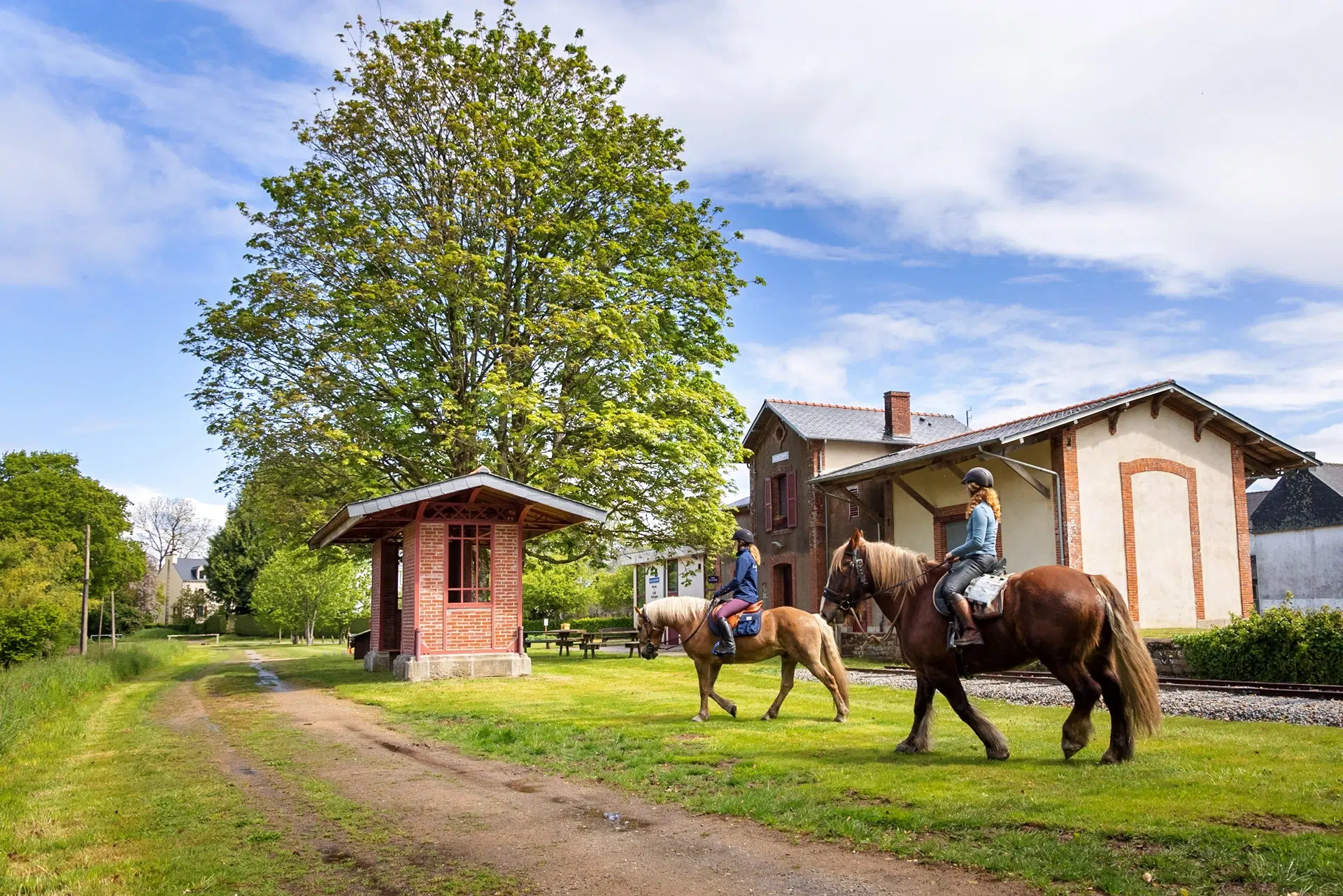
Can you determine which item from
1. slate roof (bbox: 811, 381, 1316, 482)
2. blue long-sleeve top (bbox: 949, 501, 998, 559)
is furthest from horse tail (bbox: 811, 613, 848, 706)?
slate roof (bbox: 811, 381, 1316, 482)

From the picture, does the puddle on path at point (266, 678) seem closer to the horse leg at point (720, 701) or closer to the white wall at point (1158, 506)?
the horse leg at point (720, 701)

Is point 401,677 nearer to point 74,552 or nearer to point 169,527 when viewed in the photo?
point 74,552

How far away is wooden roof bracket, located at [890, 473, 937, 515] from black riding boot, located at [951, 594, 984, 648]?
1744 centimetres

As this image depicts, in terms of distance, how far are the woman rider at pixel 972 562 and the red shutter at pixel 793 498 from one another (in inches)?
976

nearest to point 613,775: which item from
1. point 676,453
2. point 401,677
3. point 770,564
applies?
point 401,677

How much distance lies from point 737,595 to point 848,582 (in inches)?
86.2

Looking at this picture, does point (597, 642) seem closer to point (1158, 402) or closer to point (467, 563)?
point (467, 563)

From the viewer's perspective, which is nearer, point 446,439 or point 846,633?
point 446,439

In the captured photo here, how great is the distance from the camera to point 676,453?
854 inches

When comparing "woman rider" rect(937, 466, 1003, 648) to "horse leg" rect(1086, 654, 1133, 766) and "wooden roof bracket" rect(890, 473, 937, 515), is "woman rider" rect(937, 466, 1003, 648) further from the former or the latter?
"wooden roof bracket" rect(890, 473, 937, 515)

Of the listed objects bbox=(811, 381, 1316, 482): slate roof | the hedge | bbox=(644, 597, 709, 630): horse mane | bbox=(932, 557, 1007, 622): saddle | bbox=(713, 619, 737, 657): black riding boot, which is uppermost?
bbox=(811, 381, 1316, 482): slate roof

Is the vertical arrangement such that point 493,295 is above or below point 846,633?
above

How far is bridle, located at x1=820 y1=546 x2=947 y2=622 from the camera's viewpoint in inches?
344

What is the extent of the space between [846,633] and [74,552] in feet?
129
